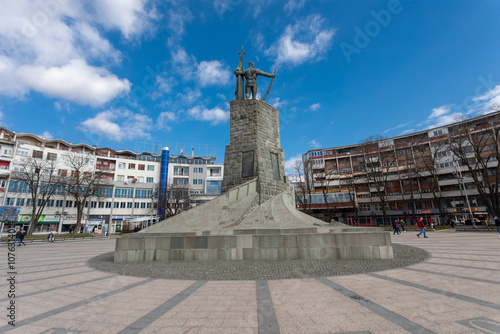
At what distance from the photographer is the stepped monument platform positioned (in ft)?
30.2

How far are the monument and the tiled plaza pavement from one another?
286cm

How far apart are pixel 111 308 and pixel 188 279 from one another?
2534 mm

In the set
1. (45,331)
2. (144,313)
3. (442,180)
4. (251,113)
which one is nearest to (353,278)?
(144,313)

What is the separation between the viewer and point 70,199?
47219mm

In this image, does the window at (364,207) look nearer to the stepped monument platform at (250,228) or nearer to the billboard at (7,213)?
the stepped monument platform at (250,228)

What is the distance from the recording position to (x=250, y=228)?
1069 cm

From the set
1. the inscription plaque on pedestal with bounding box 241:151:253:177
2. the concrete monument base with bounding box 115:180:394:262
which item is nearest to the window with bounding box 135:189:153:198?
the inscription plaque on pedestal with bounding box 241:151:253:177

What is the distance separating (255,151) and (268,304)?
10468 mm

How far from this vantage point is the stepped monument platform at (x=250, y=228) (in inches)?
362

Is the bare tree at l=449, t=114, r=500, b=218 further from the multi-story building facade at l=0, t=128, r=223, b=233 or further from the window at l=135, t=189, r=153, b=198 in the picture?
the window at l=135, t=189, r=153, b=198

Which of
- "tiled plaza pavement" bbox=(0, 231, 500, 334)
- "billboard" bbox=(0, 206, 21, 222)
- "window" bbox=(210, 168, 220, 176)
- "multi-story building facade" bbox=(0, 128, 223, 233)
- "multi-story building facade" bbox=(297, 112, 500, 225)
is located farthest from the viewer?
"window" bbox=(210, 168, 220, 176)

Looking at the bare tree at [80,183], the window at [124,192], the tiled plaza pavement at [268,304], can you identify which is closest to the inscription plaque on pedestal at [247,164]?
the tiled plaza pavement at [268,304]

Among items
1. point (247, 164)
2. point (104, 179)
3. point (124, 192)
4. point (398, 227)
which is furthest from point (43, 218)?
point (398, 227)

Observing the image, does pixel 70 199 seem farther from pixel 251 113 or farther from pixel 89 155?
pixel 251 113
